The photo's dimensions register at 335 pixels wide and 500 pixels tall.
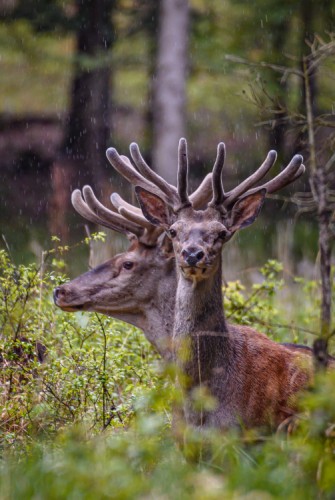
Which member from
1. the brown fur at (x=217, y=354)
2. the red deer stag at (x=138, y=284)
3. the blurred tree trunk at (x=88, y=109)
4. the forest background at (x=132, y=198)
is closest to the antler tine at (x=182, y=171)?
the brown fur at (x=217, y=354)

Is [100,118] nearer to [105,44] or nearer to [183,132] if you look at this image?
[105,44]

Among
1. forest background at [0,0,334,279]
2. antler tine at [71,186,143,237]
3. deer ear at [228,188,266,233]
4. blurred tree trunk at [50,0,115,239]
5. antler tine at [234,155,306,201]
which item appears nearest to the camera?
deer ear at [228,188,266,233]

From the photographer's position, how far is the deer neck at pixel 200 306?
6523 mm

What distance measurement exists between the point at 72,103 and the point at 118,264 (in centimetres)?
1275

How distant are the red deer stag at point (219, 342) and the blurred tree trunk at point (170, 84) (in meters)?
9.88

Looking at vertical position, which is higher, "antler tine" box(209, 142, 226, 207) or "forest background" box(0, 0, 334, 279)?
"forest background" box(0, 0, 334, 279)

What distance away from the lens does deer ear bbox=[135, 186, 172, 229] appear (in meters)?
7.05

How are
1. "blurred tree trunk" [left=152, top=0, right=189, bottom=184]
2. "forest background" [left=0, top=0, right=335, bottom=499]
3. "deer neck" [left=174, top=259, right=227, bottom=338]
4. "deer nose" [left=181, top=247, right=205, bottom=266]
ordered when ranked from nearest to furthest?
"forest background" [left=0, top=0, right=335, bottom=499]
"deer nose" [left=181, top=247, right=205, bottom=266]
"deer neck" [left=174, top=259, right=227, bottom=338]
"blurred tree trunk" [left=152, top=0, right=189, bottom=184]

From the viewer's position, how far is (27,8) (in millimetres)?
18406

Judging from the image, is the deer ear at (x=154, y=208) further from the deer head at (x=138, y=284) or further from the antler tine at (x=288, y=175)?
the antler tine at (x=288, y=175)

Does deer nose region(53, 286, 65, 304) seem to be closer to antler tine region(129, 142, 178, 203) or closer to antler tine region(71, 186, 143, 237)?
A: antler tine region(71, 186, 143, 237)

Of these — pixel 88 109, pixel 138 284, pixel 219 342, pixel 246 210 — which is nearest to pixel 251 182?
pixel 246 210

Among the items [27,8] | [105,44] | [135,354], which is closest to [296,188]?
[105,44]

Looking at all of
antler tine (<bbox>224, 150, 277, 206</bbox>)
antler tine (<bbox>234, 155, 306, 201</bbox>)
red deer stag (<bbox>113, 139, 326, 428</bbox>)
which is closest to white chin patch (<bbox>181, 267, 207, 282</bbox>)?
red deer stag (<bbox>113, 139, 326, 428</bbox>)
